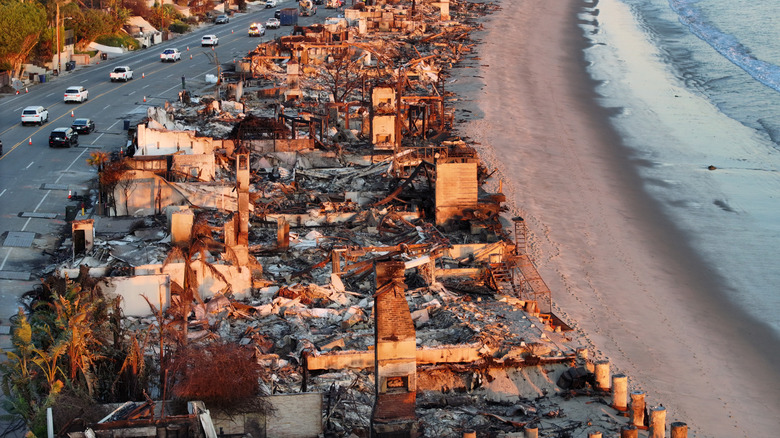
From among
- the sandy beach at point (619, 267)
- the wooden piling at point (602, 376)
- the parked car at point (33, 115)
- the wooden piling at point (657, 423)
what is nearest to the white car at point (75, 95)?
the parked car at point (33, 115)

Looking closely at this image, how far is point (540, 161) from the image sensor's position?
47.1 m

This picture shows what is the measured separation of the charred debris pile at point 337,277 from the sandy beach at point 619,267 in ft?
4.90

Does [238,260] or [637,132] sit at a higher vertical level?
[238,260]

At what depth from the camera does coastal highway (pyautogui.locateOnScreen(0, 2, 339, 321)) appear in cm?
3375

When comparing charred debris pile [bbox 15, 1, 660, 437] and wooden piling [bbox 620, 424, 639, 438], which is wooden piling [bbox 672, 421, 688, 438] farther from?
charred debris pile [bbox 15, 1, 660, 437]

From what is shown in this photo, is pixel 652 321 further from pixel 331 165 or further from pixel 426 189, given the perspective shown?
pixel 331 165

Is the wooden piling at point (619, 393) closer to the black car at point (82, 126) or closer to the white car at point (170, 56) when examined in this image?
the black car at point (82, 126)

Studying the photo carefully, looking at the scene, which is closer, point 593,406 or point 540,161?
point 593,406

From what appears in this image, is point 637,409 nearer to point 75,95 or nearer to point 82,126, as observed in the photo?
point 82,126

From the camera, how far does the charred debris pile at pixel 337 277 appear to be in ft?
69.7

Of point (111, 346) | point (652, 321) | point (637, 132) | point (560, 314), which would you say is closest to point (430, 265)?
point (560, 314)

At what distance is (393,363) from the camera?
19844mm

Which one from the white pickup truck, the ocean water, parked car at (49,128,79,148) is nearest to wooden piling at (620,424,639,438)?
the ocean water

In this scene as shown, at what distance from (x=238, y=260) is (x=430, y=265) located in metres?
5.15
